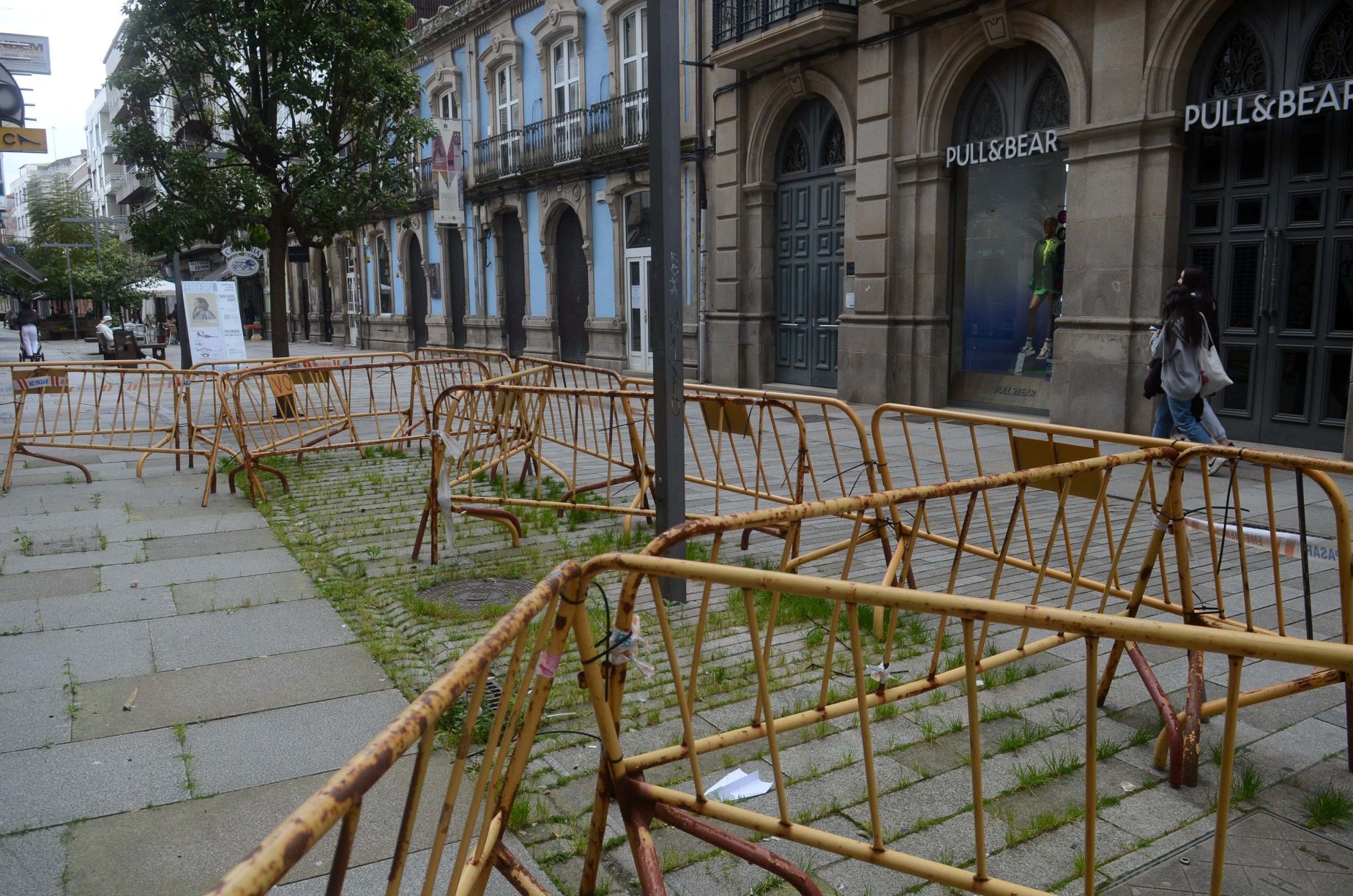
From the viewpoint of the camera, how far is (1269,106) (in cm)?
1004

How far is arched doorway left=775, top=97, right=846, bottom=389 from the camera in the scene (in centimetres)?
1648

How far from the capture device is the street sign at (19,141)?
17156mm

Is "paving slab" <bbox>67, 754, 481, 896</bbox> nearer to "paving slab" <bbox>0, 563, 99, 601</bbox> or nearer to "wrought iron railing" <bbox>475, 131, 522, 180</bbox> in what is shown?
"paving slab" <bbox>0, 563, 99, 601</bbox>

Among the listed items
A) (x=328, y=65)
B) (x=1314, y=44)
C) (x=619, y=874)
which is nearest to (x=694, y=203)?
(x=328, y=65)

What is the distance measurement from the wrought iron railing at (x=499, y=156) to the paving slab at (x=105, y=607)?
20.8 m

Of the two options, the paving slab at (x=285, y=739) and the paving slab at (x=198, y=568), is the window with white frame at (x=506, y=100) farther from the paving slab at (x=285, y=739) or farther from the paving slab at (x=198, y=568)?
the paving slab at (x=285, y=739)

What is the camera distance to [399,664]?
4.84 metres

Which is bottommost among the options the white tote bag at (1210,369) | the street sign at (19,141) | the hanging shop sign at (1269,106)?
the white tote bag at (1210,369)

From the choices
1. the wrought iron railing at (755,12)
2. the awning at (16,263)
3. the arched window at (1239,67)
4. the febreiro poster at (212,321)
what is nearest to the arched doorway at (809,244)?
the wrought iron railing at (755,12)

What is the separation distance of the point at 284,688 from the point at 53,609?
2115mm

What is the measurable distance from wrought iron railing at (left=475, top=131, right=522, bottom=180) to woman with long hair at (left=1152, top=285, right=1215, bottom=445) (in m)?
19.1

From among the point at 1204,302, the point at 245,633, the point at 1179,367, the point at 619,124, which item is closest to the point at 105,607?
the point at 245,633

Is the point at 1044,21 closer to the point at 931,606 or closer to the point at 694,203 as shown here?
the point at 694,203

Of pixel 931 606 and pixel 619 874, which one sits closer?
pixel 931 606
